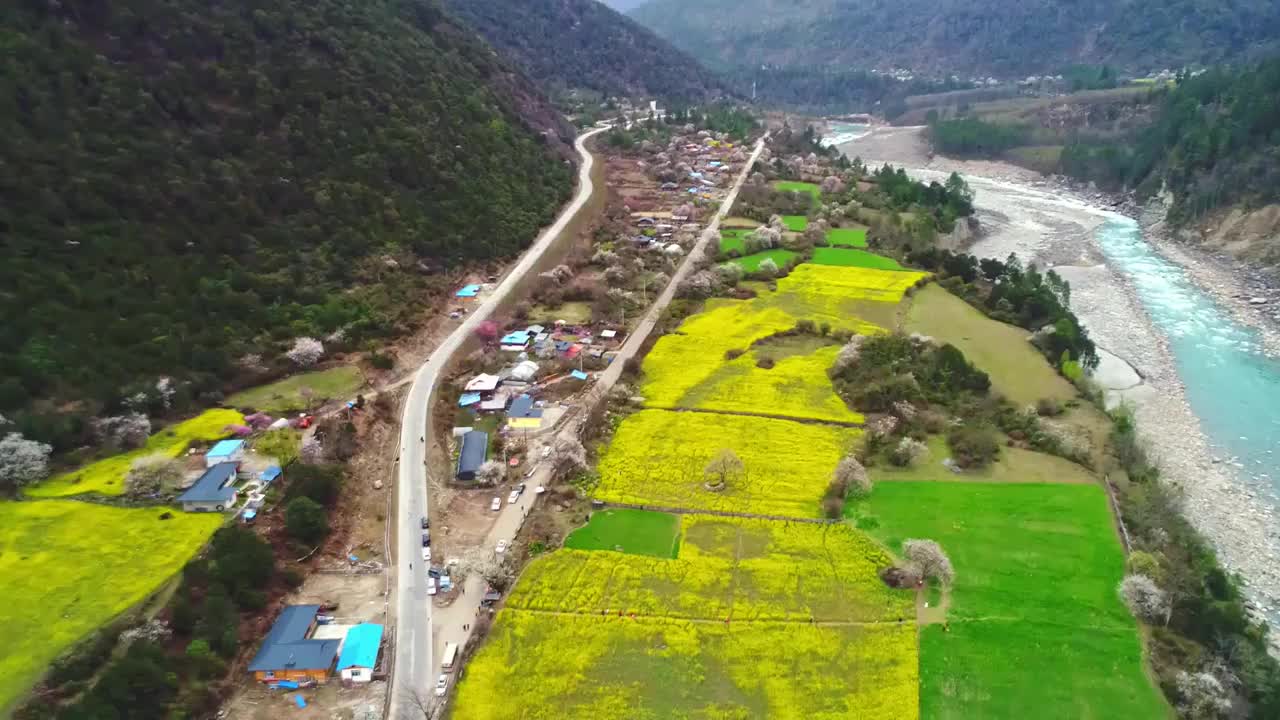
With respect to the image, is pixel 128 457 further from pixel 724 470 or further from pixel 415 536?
pixel 724 470

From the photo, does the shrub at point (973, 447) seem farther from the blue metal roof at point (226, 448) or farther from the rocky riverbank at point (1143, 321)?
the blue metal roof at point (226, 448)

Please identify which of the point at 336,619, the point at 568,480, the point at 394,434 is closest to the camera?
the point at 336,619

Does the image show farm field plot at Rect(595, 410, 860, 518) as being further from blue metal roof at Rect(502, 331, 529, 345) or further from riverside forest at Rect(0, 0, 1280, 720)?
blue metal roof at Rect(502, 331, 529, 345)

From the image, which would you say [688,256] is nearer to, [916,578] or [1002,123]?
[916,578]

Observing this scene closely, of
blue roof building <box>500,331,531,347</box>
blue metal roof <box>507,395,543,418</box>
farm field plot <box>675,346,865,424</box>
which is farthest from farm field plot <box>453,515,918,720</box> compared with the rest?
blue roof building <box>500,331,531,347</box>


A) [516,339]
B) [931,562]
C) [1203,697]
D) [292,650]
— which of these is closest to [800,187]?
[516,339]

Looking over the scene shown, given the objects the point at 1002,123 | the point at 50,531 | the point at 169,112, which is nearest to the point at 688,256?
the point at 169,112
